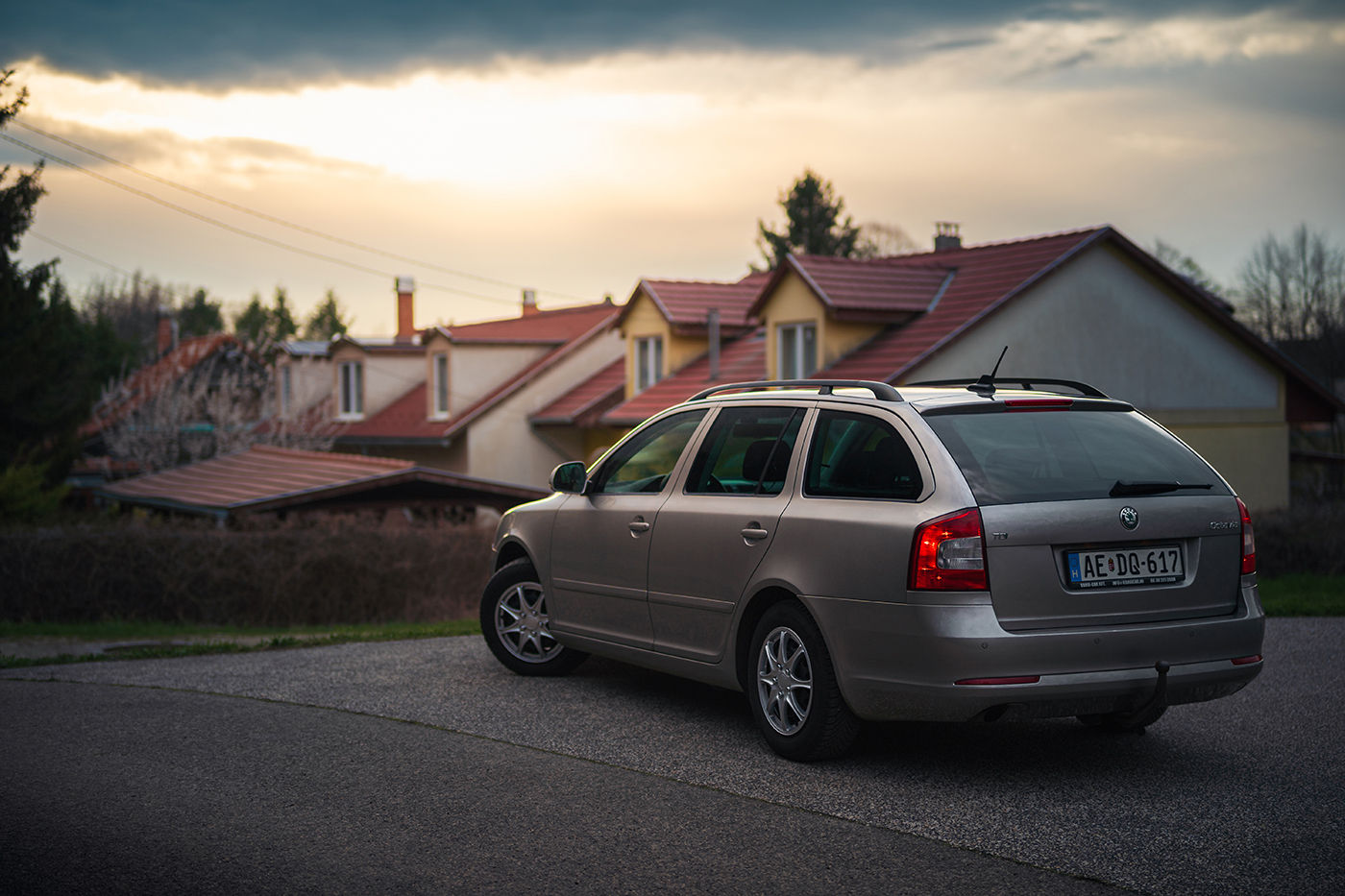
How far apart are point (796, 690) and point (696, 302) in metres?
27.9

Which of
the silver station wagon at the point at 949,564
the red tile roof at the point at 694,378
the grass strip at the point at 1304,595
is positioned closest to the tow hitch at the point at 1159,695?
the silver station wagon at the point at 949,564

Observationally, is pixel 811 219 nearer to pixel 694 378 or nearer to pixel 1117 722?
pixel 694 378

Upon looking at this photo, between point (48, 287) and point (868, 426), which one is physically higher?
point (48, 287)

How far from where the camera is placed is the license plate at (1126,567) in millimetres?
5777

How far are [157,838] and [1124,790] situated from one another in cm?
387

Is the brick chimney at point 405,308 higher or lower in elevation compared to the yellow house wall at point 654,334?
higher

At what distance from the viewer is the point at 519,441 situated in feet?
130

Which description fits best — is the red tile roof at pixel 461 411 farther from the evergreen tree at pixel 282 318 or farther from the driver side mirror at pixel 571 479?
the evergreen tree at pixel 282 318

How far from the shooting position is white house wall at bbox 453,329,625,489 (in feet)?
130

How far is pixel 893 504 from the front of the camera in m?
5.98

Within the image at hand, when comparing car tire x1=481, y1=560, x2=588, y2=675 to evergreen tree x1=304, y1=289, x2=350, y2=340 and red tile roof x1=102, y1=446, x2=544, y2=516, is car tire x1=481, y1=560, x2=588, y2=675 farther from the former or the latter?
evergreen tree x1=304, y1=289, x2=350, y2=340

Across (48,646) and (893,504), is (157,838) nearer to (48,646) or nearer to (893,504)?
(893,504)

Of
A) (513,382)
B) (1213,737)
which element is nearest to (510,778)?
(1213,737)

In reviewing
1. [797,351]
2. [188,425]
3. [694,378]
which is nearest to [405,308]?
[188,425]
